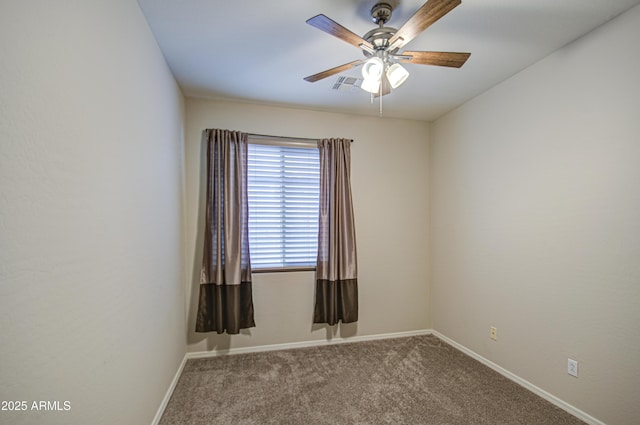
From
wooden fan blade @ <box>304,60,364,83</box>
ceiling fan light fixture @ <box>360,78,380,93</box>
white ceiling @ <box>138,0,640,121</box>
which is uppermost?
white ceiling @ <box>138,0,640,121</box>

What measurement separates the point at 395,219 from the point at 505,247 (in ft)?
4.04

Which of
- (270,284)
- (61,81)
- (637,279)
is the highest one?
(61,81)

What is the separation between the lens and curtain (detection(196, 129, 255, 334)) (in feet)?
9.33

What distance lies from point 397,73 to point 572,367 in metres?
2.40

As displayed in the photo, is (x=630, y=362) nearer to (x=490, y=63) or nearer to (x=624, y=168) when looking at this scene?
(x=624, y=168)

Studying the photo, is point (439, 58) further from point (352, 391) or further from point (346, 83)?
point (352, 391)

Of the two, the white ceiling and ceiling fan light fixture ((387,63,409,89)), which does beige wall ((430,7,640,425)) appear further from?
ceiling fan light fixture ((387,63,409,89))

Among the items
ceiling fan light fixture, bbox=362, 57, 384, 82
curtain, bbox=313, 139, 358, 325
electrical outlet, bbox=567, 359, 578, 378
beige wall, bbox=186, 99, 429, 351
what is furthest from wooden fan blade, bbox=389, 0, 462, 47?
electrical outlet, bbox=567, 359, 578, 378

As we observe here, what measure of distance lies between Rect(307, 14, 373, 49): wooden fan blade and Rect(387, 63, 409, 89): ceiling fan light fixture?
0.76 ft

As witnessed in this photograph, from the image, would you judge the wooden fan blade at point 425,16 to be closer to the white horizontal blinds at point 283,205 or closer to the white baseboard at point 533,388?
the white horizontal blinds at point 283,205

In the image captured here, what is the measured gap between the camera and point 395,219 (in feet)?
11.5

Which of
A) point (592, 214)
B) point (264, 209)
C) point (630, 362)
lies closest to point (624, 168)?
point (592, 214)

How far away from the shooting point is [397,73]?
1.82 metres

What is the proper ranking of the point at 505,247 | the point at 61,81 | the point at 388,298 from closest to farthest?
the point at 61,81
the point at 505,247
the point at 388,298
